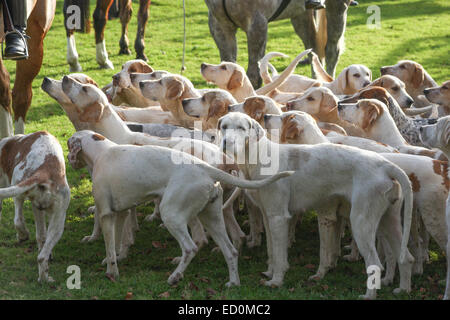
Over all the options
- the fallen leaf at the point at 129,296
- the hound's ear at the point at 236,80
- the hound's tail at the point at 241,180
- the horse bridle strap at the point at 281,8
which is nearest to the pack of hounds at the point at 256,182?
the hound's tail at the point at 241,180

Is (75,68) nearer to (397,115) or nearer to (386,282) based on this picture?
(397,115)

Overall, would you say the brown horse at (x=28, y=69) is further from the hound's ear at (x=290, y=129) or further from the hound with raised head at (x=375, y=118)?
the hound with raised head at (x=375, y=118)

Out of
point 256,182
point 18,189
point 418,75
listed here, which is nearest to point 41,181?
point 18,189

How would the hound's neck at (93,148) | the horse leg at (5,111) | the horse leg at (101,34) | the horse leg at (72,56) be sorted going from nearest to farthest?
1. the hound's neck at (93,148)
2. the horse leg at (5,111)
3. the horse leg at (72,56)
4. the horse leg at (101,34)

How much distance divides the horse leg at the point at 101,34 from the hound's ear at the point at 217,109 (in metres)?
6.62

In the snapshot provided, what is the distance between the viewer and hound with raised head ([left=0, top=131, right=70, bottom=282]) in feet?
17.1

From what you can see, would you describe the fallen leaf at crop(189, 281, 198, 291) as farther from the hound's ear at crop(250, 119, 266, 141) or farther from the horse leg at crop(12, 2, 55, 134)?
the horse leg at crop(12, 2, 55, 134)

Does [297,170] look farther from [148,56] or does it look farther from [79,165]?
[148,56]

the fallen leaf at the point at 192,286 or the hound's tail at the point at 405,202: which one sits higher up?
the hound's tail at the point at 405,202

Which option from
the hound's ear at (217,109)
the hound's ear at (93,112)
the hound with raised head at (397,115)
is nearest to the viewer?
the hound's ear at (93,112)

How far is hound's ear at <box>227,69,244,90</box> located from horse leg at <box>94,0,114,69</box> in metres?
5.41

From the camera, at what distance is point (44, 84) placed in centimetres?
676

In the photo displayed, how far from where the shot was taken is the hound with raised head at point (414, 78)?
835cm
